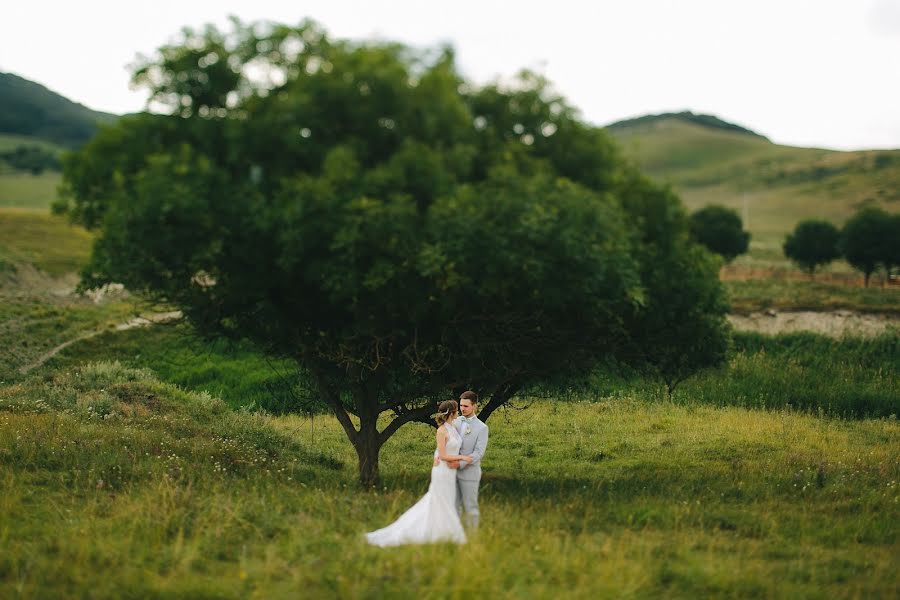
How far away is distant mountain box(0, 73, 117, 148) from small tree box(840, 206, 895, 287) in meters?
93.7

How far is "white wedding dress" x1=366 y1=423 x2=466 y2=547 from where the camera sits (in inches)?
394

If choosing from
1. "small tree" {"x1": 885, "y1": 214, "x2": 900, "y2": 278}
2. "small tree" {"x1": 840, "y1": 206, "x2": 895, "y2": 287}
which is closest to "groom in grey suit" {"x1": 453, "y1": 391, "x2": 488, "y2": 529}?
"small tree" {"x1": 840, "y1": 206, "x2": 895, "y2": 287}

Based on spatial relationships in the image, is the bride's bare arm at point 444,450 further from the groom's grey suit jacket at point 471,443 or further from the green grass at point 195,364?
the green grass at point 195,364

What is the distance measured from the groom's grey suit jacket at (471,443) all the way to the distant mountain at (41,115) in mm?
110237

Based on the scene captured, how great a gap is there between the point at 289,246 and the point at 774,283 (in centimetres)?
4931

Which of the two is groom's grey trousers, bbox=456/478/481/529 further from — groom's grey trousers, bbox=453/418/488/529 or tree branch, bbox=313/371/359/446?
tree branch, bbox=313/371/359/446

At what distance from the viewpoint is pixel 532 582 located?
8383 mm

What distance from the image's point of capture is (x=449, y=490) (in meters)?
11.1

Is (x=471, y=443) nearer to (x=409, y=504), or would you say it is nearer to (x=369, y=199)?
(x=409, y=504)

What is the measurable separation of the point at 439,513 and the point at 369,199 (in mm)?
4113

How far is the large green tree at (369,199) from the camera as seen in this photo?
10.2 m

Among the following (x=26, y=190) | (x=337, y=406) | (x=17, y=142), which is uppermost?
(x=17, y=142)

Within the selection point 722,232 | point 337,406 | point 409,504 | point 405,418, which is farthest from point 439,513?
point 722,232

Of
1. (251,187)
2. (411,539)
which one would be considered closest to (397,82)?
(251,187)
